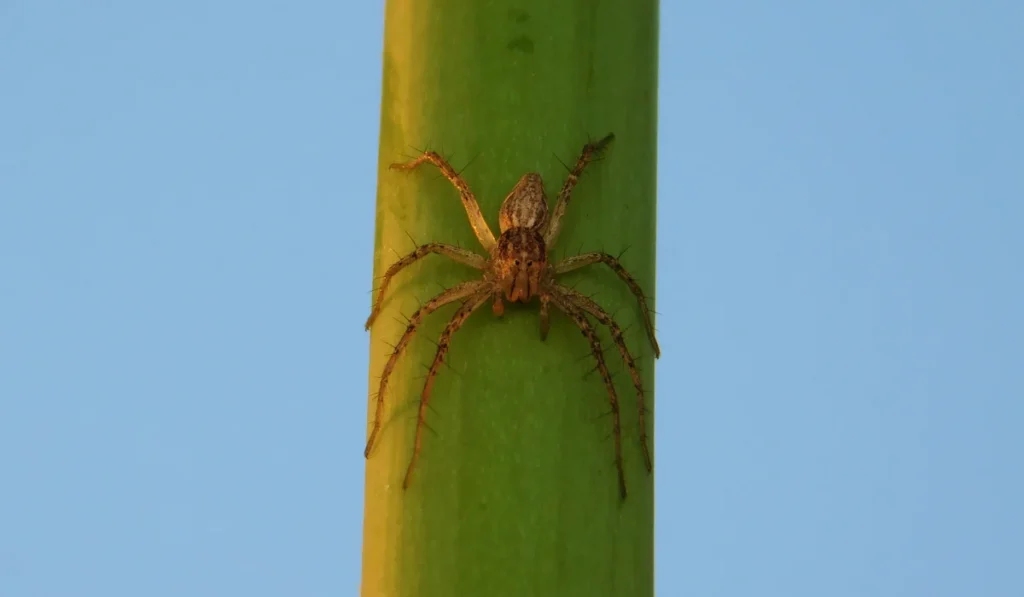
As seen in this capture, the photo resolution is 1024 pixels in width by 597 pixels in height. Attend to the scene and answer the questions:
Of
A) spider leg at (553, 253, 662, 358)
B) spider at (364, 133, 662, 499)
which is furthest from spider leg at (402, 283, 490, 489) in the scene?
spider leg at (553, 253, 662, 358)

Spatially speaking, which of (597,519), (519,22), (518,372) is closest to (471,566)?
(597,519)

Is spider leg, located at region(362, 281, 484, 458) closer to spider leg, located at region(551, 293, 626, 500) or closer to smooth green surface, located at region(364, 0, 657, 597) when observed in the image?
smooth green surface, located at region(364, 0, 657, 597)

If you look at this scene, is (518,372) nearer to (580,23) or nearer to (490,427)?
(490,427)

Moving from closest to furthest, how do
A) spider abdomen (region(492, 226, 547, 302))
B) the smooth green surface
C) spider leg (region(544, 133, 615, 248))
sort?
the smooth green surface < spider leg (region(544, 133, 615, 248)) < spider abdomen (region(492, 226, 547, 302))

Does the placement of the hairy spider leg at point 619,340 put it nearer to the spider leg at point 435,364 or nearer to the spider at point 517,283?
the spider at point 517,283

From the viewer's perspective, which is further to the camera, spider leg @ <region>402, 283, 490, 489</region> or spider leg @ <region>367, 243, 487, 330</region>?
spider leg @ <region>367, 243, 487, 330</region>

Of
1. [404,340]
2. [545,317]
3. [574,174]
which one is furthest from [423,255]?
[574,174]

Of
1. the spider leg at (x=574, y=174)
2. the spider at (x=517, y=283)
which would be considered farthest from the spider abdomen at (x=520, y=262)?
the spider leg at (x=574, y=174)
